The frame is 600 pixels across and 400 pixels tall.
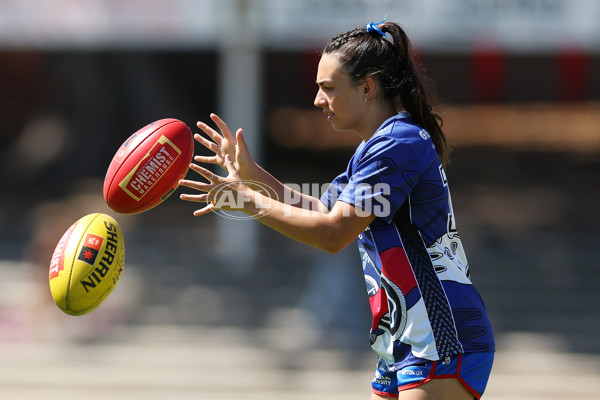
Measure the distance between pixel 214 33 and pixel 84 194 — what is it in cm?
529

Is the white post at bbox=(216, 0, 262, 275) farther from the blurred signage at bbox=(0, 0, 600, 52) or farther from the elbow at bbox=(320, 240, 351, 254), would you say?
the elbow at bbox=(320, 240, 351, 254)

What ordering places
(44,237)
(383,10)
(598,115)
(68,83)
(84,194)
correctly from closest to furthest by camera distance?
1. (44,237)
2. (383,10)
3. (84,194)
4. (68,83)
5. (598,115)

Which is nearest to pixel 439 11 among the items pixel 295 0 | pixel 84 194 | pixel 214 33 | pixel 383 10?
pixel 383 10

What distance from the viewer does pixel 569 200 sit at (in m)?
16.4

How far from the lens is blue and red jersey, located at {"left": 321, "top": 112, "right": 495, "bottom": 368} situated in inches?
105

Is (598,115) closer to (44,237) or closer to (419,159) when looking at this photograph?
(44,237)

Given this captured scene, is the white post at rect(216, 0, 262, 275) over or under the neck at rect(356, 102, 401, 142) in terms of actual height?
under

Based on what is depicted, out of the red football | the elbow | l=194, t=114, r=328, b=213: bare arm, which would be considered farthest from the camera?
the red football

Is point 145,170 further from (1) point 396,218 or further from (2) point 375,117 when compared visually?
(1) point 396,218

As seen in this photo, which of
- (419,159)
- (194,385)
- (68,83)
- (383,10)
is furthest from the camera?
(68,83)

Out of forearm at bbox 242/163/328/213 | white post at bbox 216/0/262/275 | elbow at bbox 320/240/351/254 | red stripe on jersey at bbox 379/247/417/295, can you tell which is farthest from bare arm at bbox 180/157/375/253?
white post at bbox 216/0/262/275

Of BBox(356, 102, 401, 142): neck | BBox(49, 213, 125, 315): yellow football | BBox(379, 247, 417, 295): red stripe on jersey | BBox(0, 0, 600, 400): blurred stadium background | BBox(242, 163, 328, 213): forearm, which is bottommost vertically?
BBox(0, 0, 600, 400): blurred stadium background

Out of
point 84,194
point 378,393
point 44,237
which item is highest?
point 378,393

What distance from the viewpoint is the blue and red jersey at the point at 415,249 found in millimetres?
2668
